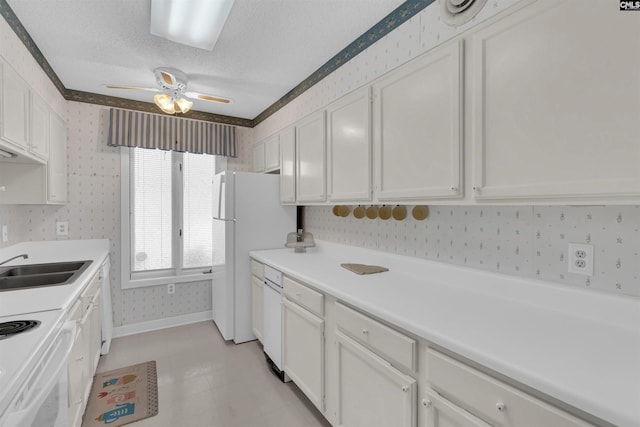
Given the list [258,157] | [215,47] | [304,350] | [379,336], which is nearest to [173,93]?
[215,47]

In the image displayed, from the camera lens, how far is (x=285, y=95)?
3.16m

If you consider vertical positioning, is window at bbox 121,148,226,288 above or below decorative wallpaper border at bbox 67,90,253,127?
below

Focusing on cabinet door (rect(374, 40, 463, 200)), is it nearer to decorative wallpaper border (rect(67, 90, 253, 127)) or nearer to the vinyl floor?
the vinyl floor

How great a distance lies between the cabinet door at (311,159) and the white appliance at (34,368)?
166cm


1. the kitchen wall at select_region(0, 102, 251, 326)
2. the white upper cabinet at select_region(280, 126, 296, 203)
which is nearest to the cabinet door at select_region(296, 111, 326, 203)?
the white upper cabinet at select_region(280, 126, 296, 203)

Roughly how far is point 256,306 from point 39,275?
60.7 inches

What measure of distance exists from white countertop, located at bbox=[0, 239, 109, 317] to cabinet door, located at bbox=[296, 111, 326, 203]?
1585mm

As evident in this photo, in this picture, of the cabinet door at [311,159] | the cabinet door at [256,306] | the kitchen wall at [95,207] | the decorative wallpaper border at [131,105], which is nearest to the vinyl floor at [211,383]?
the cabinet door at [256,306]

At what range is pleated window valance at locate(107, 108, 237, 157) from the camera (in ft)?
10.2

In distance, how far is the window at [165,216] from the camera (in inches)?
127

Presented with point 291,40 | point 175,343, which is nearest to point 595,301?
point 291,40

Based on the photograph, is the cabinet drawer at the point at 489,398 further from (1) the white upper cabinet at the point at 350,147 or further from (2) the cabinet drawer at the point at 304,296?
(1) the white upper cabinet at the point at 350,147

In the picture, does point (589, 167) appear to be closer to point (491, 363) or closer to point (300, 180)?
point (491, 363)

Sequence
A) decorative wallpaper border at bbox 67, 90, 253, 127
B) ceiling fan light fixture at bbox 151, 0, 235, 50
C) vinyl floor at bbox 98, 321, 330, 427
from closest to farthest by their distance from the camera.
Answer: ceiling fan light fixture at bbox 151, 0, 235, 50 < vinyl floor at bbox 98, 321, 330, 427 < decorative wallpaper border at bbox 67, 90, 253, 127
